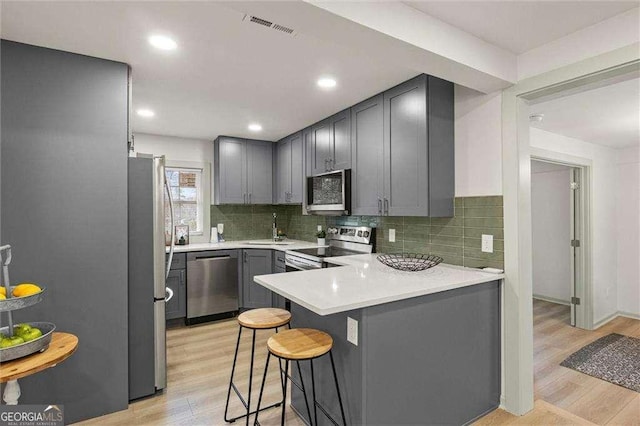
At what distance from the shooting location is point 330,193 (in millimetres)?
3557

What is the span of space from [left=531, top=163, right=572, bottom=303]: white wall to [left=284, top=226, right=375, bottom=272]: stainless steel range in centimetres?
338

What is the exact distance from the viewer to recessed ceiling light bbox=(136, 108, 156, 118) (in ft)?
11.3

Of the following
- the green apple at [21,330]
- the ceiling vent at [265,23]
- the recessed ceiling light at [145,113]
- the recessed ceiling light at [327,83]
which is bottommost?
the green apple at [21,330]

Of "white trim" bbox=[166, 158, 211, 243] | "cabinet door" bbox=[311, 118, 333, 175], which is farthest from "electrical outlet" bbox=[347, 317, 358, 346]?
"white trim" bbox=[166, 158, 211, 243]

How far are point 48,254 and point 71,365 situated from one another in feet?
2.39

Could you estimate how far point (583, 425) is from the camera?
215 centimetres

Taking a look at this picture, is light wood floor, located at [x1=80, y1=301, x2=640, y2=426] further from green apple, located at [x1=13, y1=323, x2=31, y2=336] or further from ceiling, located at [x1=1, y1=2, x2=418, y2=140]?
ceiling, located at [x1=1, y1=2, x2=418, y2=140]

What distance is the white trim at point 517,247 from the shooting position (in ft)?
7.30

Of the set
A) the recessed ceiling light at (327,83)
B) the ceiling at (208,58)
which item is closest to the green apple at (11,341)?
the ceiling at (208,58)

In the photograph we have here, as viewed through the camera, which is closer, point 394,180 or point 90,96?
point 90,96

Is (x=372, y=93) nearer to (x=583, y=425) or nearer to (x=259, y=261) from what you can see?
(x=259, y=261)

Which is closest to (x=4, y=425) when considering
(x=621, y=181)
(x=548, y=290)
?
(x=548, y=290)

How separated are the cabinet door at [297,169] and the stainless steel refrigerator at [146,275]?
2.00m

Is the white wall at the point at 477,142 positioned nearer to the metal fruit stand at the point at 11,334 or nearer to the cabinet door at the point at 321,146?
the cabinet door at the point at 321,146
